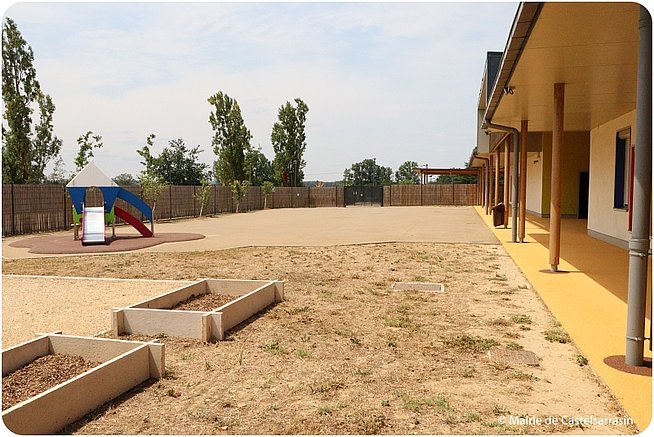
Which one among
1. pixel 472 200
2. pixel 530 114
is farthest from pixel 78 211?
pixel 472 200

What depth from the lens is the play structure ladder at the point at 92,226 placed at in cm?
1518

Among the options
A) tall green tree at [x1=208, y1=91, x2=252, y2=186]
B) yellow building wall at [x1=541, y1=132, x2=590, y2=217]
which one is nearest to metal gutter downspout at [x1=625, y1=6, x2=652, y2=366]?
yellow building wall at [x1=541, y1=132, x2=590, y2=217]

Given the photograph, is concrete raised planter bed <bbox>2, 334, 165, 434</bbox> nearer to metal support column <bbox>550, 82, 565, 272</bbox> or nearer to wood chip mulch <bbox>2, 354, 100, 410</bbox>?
wood chip mulch <bbox>2, 354, 100, 410</bbox>

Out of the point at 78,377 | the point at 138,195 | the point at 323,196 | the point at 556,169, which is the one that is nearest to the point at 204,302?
the point at 78,377

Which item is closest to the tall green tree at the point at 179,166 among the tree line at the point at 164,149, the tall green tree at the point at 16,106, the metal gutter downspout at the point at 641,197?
the tree line at the point at 164,149

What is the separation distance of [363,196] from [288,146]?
8.80 m

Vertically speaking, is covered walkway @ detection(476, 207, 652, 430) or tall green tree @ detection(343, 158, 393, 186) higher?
tall green tree @ detection(343, 158, 393, 186)

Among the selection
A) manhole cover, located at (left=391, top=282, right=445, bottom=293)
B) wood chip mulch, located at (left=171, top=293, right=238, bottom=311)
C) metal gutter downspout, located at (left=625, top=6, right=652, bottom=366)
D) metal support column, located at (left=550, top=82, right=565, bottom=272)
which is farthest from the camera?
metal support column, located at (left=550, top=82, right=565, bottom=272)

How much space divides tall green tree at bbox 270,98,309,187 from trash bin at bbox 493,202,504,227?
34313 millimetres

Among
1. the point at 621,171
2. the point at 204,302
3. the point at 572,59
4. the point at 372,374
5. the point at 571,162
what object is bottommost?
the point at 372,374

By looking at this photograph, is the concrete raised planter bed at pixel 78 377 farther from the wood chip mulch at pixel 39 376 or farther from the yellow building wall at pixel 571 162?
the yellow building wall at pixel 571 162

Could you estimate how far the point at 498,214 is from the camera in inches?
752

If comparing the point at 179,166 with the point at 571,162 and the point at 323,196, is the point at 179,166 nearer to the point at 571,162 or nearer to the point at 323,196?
the point at 323,196

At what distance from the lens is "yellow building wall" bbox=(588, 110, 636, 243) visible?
478 inches
